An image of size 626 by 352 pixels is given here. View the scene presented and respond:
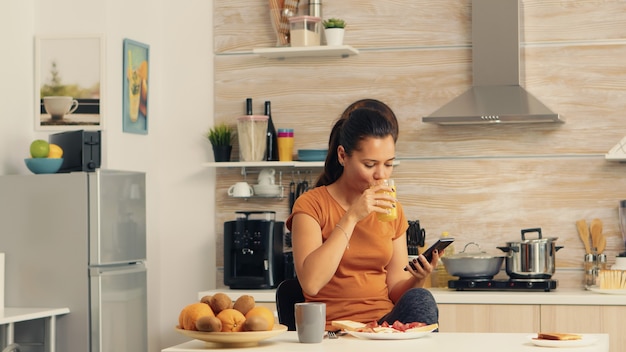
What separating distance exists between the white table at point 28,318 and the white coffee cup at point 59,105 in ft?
3.28

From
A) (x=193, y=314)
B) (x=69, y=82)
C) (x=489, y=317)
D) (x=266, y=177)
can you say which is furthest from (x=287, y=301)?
(x=69, y=82)

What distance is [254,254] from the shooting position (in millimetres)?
4668

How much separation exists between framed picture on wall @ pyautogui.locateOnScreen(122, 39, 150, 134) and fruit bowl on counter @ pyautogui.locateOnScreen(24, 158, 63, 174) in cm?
47

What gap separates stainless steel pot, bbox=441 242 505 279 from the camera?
4398 mm

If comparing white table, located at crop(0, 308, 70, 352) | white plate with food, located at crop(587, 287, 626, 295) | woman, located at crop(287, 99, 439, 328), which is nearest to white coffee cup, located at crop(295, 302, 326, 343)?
woman, located at crop(287, 99, 439, 328)

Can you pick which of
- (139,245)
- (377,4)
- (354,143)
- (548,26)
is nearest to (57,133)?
(139,245)

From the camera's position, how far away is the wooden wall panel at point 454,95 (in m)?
4.66

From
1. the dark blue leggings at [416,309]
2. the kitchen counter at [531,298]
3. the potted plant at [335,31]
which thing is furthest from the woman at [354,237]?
the potted plant at [335,31]

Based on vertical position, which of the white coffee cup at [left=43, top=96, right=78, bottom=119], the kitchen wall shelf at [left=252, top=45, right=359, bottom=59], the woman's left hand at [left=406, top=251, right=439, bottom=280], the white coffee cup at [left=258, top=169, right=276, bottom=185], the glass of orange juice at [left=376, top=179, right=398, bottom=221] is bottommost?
the woman's left hand at [left=406, top=251, right=439, bottom=280]

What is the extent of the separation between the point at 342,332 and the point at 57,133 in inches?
100

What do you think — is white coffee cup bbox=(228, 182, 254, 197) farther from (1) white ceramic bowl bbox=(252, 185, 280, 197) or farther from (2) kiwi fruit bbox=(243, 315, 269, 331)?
(2) kiwi fruit bbox=(243, 315, 269, 331)

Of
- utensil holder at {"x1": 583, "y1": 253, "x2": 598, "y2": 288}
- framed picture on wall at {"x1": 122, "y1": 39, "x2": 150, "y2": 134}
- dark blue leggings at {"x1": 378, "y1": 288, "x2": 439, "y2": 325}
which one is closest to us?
dark blue leggings at {"x1": 378, "y1": 288, "x2": 439, "y2": 325}

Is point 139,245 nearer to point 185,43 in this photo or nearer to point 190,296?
point 190,296

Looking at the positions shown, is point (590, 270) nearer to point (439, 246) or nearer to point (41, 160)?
point (439, 246)
